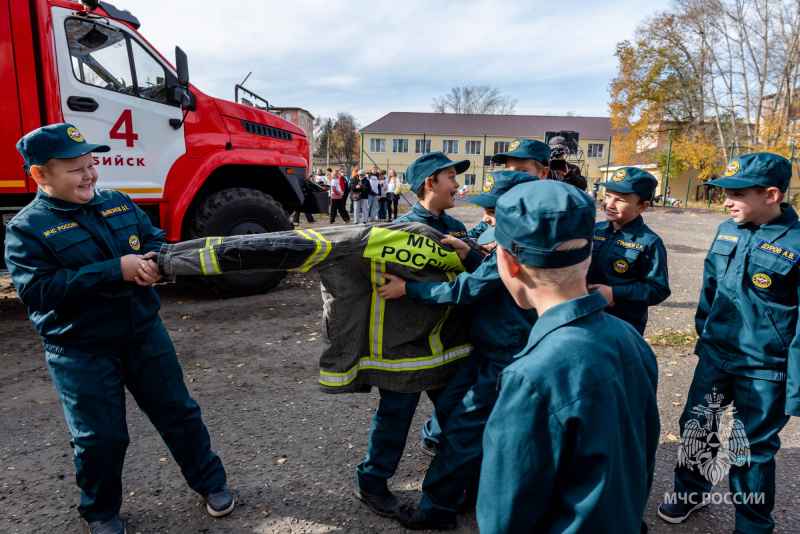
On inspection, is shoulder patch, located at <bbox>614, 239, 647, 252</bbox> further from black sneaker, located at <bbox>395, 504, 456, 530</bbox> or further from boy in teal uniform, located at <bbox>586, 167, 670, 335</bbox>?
black sneaker, located at <bbox>395, 504, 456, 530</bbox>

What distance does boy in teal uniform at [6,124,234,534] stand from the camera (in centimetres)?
224

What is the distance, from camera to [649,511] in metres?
2.81

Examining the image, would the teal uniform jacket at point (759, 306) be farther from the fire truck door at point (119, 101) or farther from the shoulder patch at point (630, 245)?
the fire truck door at point (119, 101)

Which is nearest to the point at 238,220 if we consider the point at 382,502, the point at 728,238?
the point at 382,502

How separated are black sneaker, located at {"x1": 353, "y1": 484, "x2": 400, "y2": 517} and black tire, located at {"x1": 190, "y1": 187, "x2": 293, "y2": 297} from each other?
14.6ft

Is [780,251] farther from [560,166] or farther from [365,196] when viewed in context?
[365,196]

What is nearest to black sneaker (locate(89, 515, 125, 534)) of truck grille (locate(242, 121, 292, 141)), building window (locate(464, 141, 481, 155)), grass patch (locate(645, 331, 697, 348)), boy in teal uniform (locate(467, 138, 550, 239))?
boy in teal uniform (locate(467, 138, 550, 239))

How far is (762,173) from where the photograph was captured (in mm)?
2451

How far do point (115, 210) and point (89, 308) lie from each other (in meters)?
0.51

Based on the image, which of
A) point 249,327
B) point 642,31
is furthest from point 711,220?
point 249,327

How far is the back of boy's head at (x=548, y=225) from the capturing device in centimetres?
116

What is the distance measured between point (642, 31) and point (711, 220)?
1733cm

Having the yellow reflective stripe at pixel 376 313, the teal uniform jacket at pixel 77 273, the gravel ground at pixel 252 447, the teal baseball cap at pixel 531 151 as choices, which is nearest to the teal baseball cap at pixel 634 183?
the teal baseball cap at pixel 531 151

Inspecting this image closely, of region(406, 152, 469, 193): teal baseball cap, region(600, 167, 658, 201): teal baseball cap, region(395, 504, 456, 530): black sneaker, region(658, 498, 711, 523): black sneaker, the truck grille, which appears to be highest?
the truck grille
